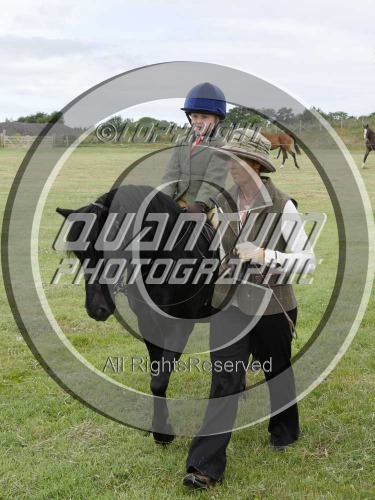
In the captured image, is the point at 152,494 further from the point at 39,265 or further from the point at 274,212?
the point at 39,265

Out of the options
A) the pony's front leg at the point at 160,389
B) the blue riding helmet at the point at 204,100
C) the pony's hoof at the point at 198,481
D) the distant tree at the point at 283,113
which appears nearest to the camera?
the pony's hoof at the point at 198,481

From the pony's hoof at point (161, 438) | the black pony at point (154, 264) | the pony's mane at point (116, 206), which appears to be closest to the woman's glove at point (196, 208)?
the black pony at point (154, 264)

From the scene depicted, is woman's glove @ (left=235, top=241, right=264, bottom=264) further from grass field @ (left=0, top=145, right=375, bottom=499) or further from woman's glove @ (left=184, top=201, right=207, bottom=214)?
grass field @ (left=0, top=145, right=375, bottom=499)

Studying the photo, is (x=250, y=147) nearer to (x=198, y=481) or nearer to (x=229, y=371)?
(x=229, y=371)

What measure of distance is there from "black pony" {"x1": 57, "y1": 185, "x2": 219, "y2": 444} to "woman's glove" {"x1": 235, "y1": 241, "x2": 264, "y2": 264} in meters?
0.55

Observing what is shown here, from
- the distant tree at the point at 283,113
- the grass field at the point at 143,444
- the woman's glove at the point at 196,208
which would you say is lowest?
the grass field at the point at 143,444

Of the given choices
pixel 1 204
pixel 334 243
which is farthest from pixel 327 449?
pixel 1 204

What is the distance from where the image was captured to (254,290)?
11.6 feet

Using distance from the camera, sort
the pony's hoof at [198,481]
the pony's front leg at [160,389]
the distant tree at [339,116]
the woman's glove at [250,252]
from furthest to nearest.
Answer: the distant tree at [339,116]
the pony's front leg at [160,389]
the pony's hoof at [198,481]
the woman's glove at [250,252]

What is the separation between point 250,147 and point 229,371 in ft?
4.39

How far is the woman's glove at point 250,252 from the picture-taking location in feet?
10.8

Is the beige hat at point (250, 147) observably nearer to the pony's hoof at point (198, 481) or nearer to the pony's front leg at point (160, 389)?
the pony's front leg at point (160, 389)

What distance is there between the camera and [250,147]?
3.36 metres

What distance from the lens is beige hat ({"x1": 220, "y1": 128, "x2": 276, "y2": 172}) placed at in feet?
10.9
